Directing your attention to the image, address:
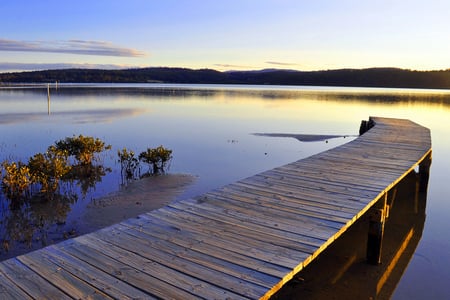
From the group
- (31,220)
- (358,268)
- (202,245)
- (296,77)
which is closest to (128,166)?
(31,220)

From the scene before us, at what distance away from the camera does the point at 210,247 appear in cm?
399

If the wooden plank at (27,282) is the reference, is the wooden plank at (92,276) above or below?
above

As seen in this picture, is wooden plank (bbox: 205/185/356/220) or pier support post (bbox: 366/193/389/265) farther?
pier support post (bbox: 366/193/389/265)

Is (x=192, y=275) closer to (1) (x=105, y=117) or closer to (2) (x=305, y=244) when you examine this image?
(2) (x=305, y=244)

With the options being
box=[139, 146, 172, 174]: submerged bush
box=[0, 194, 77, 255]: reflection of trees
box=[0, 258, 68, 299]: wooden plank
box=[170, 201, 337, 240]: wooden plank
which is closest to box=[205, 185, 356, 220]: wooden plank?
box=[170, 201, 337, 240]: wooden plank

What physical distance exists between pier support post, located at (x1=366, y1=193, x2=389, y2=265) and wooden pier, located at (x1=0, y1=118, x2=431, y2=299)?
0.03m

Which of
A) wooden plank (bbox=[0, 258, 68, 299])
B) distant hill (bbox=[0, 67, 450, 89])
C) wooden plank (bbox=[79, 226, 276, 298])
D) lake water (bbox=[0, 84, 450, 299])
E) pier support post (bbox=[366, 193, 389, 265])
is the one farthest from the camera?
distant hill (bbox=[0, 67, 450, 89])

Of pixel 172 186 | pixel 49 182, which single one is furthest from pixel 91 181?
pixel 172 186

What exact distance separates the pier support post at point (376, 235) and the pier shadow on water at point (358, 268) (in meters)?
0.11

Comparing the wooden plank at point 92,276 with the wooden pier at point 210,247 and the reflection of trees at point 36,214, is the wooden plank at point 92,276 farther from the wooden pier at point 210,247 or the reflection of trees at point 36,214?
the reflection of trees at point 36,214

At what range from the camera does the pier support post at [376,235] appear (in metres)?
6.06

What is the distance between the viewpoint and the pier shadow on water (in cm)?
533

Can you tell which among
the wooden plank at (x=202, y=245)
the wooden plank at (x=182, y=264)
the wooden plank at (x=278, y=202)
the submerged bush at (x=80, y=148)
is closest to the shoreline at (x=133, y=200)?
the submerged bush at (x=80, y=148)

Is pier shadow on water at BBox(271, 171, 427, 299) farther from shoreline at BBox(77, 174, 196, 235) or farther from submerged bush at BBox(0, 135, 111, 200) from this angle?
submerged bush at BBox(0, 135, 111, 200)
